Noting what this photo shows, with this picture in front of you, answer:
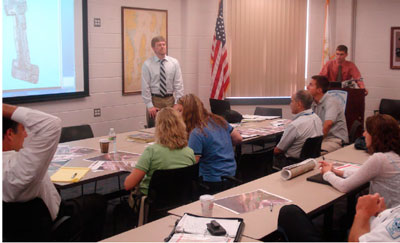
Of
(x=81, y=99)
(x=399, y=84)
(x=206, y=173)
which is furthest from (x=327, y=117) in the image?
(x=399, y=84)

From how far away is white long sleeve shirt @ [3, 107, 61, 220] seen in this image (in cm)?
231

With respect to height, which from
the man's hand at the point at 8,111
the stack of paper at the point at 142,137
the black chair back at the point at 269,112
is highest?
the man's hand at the point at 8,111

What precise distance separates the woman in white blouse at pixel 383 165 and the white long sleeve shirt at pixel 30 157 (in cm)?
→ 188

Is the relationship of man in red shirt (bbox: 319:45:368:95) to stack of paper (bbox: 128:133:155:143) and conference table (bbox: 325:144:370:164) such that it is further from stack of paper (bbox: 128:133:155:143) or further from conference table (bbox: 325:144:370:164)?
stack of paper (bbox: 128:133:155:143)

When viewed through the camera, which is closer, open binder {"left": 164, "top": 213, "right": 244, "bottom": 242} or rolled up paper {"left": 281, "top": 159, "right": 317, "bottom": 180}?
open binder {"left": 164, "top": 213, "right": 244, "bottom": 242}

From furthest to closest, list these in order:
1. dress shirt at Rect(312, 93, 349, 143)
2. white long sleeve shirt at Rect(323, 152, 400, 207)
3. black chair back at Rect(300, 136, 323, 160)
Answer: dress shirt at Rect(312, 93, 349, 143)
black chair back at Rect(300, 136, 323, 160)
white long sleeve shirt at Rect(323, 152, 400, 207)

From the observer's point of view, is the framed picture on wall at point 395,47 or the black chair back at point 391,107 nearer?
the black chair back at point 391,107

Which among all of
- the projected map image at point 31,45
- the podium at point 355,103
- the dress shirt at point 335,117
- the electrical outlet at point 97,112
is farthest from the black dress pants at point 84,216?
the podium at point 355,103

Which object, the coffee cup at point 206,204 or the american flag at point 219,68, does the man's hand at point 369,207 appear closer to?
the coffee cup at point 206,204

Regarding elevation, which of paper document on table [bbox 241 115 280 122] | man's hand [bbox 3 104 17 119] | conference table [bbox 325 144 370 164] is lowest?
conference table [bbox 325 144 370 164]

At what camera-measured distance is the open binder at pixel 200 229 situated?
2234mm

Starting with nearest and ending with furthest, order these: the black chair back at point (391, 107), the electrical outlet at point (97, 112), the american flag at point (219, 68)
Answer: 1. the electrical outlet at point (97, 112)
2. the american flag at point (219, 68)
3. the black chair back at point (391, 107)

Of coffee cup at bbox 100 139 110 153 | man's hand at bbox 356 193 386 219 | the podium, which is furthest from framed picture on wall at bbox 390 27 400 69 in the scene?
man's hand at bbox 356 193 386 219

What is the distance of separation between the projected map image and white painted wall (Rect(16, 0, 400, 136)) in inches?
13.7
